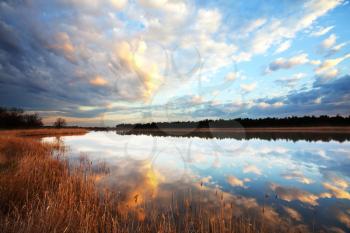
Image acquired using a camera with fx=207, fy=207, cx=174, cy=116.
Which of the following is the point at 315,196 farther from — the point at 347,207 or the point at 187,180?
the point at 187,180

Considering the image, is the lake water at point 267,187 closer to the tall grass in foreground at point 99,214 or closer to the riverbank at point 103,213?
the riverbank at point 103,213

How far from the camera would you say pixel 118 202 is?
5969 millimetres

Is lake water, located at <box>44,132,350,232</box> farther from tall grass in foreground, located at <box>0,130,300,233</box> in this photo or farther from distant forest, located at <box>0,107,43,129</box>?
distant forest, located at <box>0,107,43,129</box>

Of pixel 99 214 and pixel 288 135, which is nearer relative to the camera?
pixel 99 214

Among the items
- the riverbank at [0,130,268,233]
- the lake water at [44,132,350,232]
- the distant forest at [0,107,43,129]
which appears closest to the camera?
the riverbank at [0,130,268,233]

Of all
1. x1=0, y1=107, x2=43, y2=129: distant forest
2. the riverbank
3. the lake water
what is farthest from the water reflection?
x1=0, y1=107, x2=43, y2=129: distant forest

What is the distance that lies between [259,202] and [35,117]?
93.2 metres

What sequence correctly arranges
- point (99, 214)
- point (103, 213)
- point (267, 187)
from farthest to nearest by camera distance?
point (267, 187) → point (103, 213) → point (99, 214)

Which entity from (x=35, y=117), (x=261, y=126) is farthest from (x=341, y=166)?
(x=35, y=117)

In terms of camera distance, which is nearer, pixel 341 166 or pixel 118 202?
Result: pixel 118 202

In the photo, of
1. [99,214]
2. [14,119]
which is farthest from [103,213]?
[14,119]

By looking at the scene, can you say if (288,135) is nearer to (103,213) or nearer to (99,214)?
(103,213)

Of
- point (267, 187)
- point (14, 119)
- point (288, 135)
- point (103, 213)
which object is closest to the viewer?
point (103, 213)

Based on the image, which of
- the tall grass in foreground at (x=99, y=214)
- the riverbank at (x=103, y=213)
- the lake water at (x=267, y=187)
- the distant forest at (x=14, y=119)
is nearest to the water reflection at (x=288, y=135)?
the lake water at (x=267, y=187)
